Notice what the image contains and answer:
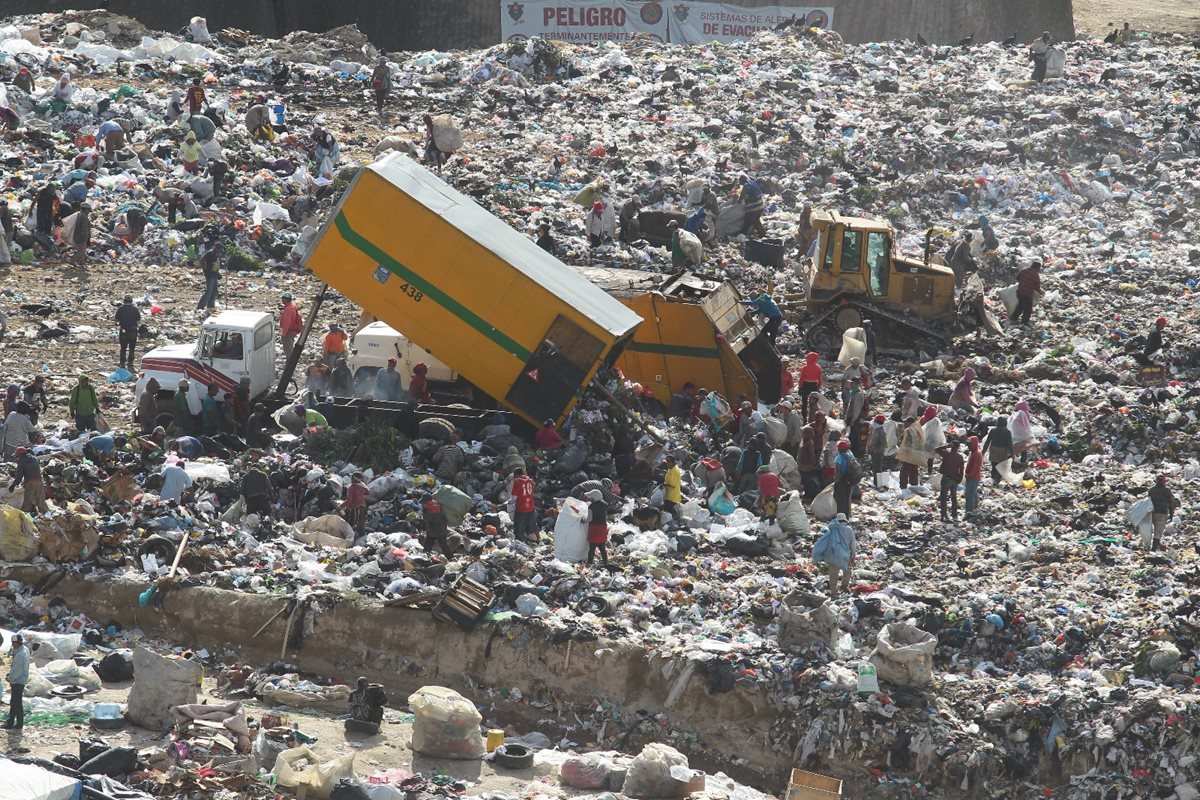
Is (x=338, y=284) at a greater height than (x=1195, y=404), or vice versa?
(x=338, y=284)

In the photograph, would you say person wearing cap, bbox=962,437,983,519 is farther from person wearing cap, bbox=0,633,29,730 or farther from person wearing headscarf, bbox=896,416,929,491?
person wearing cap, bbox=0,633,29,730

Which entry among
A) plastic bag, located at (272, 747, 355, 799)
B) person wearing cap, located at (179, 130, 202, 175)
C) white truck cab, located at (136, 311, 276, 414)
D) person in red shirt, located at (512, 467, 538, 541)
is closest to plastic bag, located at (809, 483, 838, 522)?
person in red shirt, located at (512, 467, 538, 541)

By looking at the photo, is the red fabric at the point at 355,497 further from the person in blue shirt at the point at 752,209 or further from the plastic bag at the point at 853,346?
the person in blue shirt at the point at 752,209

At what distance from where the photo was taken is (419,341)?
15.9 m

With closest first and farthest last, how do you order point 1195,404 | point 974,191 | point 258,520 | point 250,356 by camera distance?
point 258,520 < point 250,356 < point 1195,404 < point 974,191

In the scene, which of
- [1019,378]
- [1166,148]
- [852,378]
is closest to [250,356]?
[852,378]

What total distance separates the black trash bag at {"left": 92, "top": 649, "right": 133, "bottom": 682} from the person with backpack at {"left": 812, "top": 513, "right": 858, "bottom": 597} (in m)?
5.56

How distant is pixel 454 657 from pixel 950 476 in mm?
5368

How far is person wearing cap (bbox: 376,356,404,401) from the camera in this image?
645 inches

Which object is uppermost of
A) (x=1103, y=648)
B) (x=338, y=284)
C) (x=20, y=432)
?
(x=338, y=284)

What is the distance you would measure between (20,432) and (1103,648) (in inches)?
395

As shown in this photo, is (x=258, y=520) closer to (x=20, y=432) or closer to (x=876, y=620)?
(x=20, y=432)

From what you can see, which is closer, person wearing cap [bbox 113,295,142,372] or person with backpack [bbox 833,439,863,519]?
person with backpack [bbox 833,439,863,519]

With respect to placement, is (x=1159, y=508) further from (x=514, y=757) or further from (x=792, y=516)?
(x=514, y=757)
